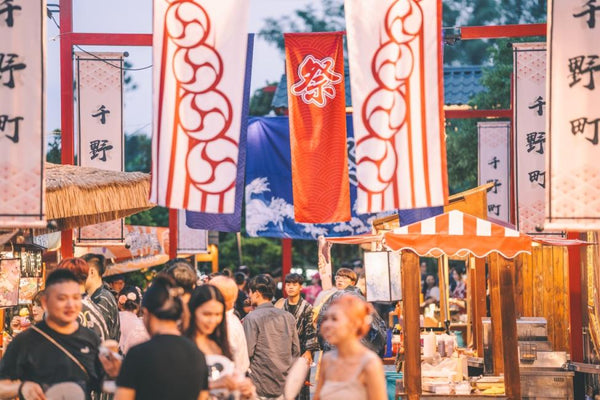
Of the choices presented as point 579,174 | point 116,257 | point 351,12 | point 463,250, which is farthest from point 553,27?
point 116,257

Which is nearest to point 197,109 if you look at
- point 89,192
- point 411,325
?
point 89,192

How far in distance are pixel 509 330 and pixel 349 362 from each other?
5.75 metres

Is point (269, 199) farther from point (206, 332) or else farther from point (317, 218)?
point (206, 332)

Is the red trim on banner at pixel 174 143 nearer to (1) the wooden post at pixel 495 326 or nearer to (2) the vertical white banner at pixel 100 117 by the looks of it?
(2) the vertical white banner at pixel 100 117

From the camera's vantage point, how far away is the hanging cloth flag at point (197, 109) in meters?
8.80

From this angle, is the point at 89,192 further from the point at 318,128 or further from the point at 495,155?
the point at 495,155

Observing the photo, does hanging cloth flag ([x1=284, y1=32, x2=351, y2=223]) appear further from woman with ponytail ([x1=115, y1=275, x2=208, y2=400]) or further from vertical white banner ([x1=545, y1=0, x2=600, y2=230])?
woman with ponytail ([x1=115, y1=275, x2=208, y2=400])

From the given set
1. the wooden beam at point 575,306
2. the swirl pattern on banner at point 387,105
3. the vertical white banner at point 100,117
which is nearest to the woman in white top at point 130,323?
the swirl pattern on banner at point 387,105

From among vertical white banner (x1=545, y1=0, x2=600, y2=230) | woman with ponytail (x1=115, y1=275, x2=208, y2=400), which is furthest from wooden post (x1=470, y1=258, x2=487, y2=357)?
woman with ponytail (x1=115, y1=275, x2=208, y2=400)

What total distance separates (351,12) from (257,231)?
12644 millimetres

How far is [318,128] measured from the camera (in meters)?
10.8

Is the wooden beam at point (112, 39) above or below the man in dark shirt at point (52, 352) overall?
above

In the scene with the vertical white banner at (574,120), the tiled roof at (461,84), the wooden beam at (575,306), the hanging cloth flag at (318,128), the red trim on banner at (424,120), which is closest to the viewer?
the vertical white banner at (574,120)

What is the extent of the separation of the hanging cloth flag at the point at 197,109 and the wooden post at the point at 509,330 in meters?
4.16
